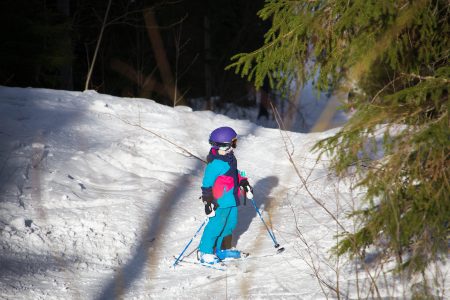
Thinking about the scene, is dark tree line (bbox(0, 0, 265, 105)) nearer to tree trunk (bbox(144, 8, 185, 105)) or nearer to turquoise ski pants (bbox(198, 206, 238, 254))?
tree trunk (bbox(144, 8, 185, 105))

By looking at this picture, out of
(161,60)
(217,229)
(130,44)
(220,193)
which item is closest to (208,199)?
(220,193)

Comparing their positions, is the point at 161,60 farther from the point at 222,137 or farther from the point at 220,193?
the point at 220,193

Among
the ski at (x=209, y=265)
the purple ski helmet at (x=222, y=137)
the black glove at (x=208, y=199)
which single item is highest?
the purple ski helmet at (x=222, y=137)

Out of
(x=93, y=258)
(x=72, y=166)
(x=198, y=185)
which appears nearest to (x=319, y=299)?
(x=93, y=258)

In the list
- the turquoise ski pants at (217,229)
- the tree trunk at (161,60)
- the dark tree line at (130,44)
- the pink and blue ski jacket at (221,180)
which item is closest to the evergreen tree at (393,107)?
the pink and blue ski jacket at (221,180)

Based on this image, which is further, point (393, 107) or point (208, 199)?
point (208, 199)

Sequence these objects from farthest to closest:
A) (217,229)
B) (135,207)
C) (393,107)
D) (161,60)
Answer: (161,60)
(135,207)
(217,229)
(393,107)

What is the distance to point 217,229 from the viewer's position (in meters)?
6.93

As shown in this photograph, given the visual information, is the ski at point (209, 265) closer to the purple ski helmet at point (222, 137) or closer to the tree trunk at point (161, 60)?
the purple ski helmet at point (222, 137)

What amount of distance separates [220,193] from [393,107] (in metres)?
2.82

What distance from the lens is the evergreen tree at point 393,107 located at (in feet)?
14.3

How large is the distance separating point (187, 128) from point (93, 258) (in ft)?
15.3

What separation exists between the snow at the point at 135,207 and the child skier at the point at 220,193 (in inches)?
12.6

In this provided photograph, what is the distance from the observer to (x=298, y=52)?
5516mm
